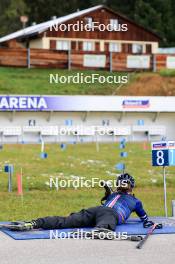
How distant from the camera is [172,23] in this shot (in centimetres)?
7962

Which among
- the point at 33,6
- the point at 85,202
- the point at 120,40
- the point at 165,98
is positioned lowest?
the point at 85,202

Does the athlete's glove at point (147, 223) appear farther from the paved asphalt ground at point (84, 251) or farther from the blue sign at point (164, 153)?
the blue sign at point (164, 153)

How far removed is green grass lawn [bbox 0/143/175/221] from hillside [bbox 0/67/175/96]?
14999mm

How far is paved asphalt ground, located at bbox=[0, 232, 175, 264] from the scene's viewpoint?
873 centimetres

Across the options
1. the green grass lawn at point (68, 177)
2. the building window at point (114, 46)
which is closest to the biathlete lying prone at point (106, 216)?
the green grass lawn at point (68, 177)

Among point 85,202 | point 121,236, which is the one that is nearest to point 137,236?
point 121,236

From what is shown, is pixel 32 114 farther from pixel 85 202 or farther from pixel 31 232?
pixel 31 232

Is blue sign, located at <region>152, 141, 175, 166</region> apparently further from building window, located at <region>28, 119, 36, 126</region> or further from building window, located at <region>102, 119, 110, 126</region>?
building window, located at <region>102, 119, 110, 126</region>

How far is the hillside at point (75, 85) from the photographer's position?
46.7 m

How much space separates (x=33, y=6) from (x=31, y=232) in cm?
7874

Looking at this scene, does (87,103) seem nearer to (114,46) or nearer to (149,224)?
(114,46)

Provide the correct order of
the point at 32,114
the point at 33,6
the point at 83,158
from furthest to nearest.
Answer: the point at 33,6
the point at 32,114
the point at 83,158

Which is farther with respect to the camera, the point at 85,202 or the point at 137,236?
the point at 85,202

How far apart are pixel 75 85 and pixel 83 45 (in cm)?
1405
